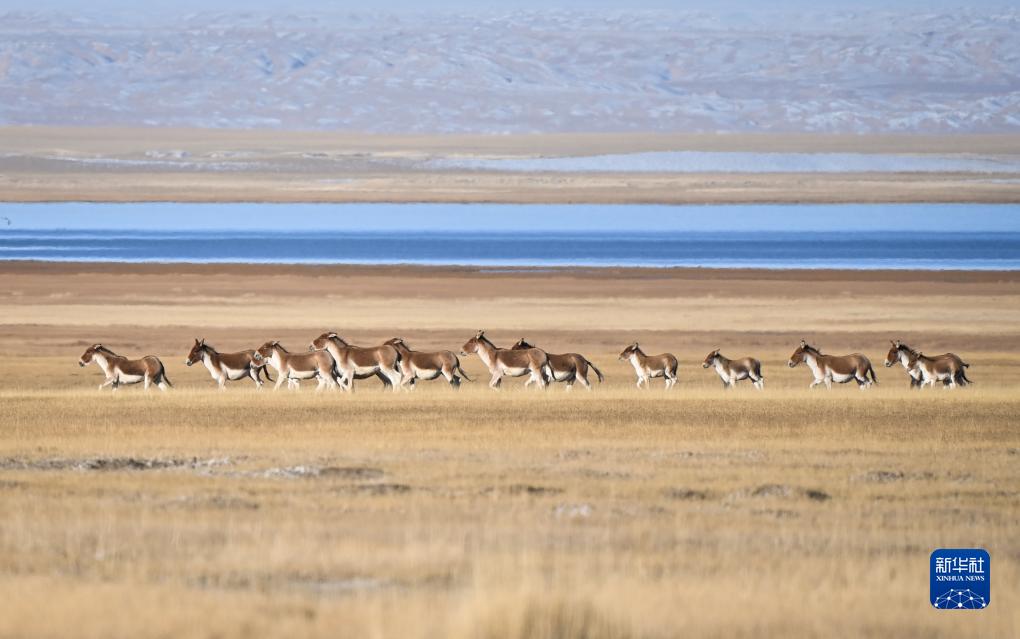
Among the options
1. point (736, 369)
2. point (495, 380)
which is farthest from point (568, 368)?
point (736, 369)

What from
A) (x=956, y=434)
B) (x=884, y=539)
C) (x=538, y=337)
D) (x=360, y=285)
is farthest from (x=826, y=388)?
(x=360, y=285)

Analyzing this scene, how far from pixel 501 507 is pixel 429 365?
1311 cm

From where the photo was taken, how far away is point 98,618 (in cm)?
943

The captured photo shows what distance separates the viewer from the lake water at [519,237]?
201 ft

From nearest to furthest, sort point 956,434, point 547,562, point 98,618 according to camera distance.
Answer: point 98,618
point 547,562
point 956,434

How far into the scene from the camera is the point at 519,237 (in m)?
75.6

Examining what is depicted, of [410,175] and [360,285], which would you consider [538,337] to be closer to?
[360,285]

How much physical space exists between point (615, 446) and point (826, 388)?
966cm

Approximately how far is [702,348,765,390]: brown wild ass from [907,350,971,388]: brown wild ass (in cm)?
260

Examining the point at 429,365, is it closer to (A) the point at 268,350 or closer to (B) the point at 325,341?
(B) the point at 325,341

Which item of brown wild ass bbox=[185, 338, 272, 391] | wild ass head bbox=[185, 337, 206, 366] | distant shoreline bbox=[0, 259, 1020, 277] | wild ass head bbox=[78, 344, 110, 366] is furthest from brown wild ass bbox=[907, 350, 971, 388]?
distant shoreline bbox=[0, 259, 1020, 277]

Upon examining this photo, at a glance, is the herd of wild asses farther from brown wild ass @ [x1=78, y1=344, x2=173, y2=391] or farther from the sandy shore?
the sandy shore

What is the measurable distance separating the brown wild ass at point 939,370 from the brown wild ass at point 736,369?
2601mm

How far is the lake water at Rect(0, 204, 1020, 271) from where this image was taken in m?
61.4
